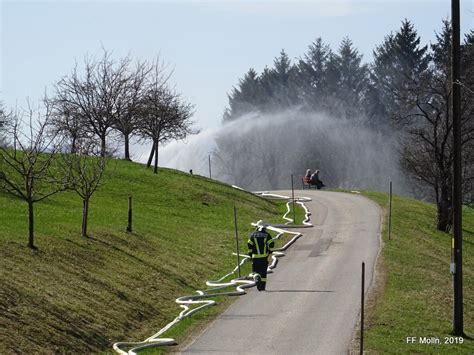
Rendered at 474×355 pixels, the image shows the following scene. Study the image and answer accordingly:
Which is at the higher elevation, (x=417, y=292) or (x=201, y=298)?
(x=201, y=298)

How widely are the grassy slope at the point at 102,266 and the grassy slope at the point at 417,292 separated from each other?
4.41 m

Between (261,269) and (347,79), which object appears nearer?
(261,269)

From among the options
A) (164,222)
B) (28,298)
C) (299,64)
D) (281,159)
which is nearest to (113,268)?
(28,298)

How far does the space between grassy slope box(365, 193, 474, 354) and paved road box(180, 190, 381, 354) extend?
0.70m

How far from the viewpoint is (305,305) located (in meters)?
20.8

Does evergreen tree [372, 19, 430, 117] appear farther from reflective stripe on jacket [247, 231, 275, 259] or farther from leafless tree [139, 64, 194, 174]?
reflective stripe on jacket [247, 231, 275, 259]

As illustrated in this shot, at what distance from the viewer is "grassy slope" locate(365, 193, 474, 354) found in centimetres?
1753

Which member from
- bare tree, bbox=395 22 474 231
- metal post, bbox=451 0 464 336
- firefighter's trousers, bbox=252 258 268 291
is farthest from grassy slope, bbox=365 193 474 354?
firefighter's trousers, bbox=252 258 268 291

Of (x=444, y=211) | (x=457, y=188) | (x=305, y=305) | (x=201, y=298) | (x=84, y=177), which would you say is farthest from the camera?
(x=444, y=211)

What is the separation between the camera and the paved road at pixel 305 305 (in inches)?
651

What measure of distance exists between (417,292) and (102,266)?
8905 millimetres

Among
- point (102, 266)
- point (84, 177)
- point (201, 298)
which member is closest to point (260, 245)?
point (201, 298)

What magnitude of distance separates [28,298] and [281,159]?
256 feet

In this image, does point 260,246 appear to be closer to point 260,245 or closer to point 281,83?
point 260,245
